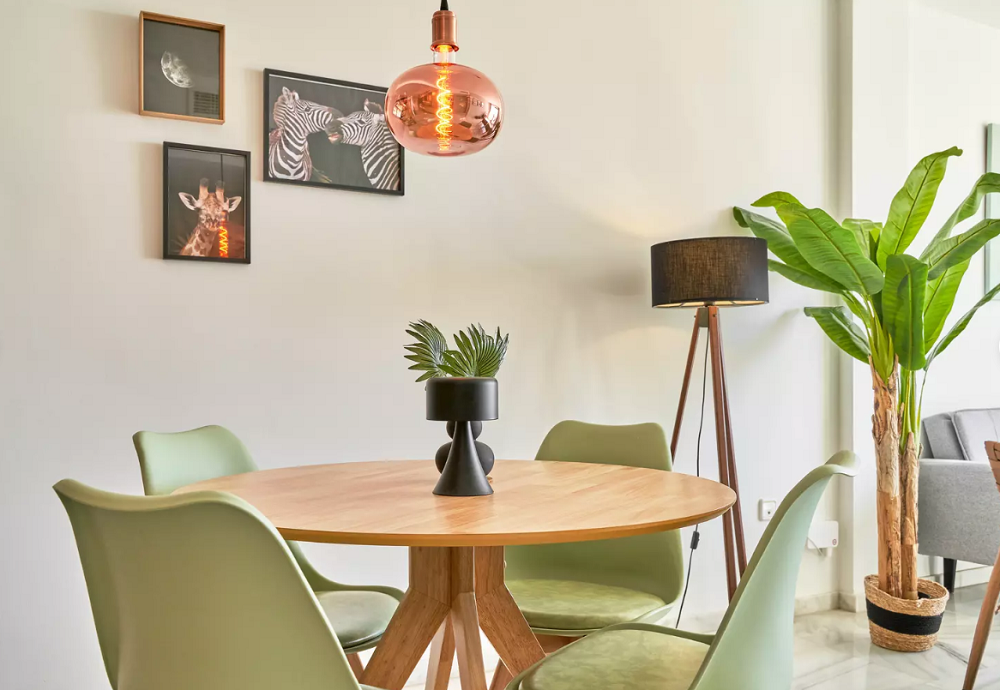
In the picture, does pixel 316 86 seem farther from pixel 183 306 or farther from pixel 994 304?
pixel 994 304

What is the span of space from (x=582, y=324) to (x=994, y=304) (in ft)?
8.85

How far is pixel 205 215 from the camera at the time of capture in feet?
8.62

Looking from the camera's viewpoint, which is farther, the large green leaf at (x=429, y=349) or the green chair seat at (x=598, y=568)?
the green chair seat at (x=598, y=568)

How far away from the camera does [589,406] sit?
129 inches

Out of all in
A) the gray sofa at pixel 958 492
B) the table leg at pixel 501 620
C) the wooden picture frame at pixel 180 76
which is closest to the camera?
Answer: the table leg at pixel 501 620

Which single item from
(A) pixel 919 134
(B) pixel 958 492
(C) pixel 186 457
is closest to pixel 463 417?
(C) pixel 186 457

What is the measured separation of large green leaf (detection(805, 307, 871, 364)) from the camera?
11.3ft

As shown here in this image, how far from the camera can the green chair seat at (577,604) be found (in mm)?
1980

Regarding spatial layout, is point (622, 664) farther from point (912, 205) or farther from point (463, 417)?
point (912, 205)

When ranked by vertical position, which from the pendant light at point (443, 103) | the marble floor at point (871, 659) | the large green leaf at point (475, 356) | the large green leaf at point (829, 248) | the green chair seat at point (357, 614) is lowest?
the marble floor at point (871, 659)

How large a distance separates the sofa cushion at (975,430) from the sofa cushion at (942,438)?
26mm

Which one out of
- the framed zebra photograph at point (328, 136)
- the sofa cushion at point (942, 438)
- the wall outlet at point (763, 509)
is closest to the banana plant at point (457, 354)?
the framed zebra photograph at point (328, 136)

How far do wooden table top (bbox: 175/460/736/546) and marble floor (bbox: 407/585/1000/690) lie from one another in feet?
4.32

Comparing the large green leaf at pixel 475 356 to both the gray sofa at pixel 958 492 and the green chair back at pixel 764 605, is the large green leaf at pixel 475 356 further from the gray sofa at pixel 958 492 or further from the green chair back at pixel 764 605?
the gray sofa at pixel 958 492
